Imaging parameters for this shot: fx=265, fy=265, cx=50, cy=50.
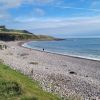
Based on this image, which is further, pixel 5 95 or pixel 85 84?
pixel 85 84

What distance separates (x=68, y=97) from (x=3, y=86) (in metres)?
4.75

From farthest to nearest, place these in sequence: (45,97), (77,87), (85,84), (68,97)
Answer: (85,84)
(77,87)
(68,97)
(45,97)

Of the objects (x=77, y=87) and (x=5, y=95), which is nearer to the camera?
(x=5, y=95)

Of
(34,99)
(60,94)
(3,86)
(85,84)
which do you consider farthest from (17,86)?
(85,84)

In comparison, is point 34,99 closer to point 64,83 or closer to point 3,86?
point 3,86

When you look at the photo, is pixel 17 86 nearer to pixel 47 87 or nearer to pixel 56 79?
pixel 47 87

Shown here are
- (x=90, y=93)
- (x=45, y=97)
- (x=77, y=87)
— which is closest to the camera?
(x=45, y=97)

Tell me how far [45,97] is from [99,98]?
5055mm

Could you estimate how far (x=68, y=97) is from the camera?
750 inches

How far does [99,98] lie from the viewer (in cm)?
2033

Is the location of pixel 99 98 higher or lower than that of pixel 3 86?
lower

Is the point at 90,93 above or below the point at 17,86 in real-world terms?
below

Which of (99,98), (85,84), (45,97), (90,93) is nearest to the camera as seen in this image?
(45,97)

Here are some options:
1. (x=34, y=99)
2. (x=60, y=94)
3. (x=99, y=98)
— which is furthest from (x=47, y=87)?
(x=34, y=99)
